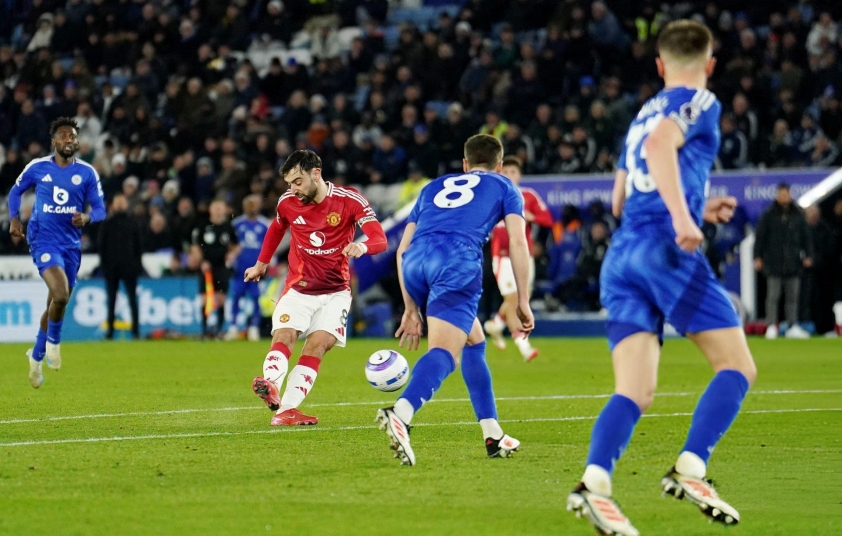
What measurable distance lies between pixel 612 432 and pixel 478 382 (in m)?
2.85

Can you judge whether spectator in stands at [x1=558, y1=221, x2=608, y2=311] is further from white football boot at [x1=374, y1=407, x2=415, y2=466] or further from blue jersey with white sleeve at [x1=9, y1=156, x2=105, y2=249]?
white football boot at [x1=374, y1=407, x2=415, y2=466]

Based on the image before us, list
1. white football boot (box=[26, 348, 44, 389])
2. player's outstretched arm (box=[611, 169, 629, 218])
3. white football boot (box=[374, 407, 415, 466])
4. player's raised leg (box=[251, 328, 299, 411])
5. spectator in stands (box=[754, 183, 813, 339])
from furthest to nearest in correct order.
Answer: spectator in stands (box=[754, 183, 813, 339]) < white football boot (box=[26, 348, 44, 389]) < player's raised leg (box=[251, 328, 299, 411]) < white football boot (box=[374, 407, 415, 466]) < player's outstretched arm (box=[611, 169, 629, 218])

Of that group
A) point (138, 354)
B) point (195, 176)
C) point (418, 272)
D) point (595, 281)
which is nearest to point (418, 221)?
point (418, 272)

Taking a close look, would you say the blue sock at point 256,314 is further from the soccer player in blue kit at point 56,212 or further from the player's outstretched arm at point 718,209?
the player's outstretched arm at point 718,209

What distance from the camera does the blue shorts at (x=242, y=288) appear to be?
22625 mm

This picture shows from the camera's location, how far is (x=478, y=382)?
27.7ft

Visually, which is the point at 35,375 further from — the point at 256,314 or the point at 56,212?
the point at 256,314

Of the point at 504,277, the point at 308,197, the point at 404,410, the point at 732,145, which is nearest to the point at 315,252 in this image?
the point at 308,197

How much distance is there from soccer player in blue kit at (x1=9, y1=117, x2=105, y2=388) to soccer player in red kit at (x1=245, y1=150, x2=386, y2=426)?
4233 millimetres

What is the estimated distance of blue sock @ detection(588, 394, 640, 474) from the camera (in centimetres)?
557

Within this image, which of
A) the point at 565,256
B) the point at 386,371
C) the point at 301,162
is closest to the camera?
the point at 386,371

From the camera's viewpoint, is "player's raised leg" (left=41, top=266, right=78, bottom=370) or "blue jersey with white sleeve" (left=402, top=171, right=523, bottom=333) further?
"player's raised leg" (left=41, top=266, right=78, bottom=370)

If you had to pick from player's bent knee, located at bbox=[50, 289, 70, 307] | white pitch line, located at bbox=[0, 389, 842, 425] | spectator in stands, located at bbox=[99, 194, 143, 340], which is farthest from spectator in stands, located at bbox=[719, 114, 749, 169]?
player's bent knee, located at bbox=[50, 289, 70, 307]

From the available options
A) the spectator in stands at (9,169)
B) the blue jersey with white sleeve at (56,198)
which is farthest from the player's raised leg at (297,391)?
the spectator in stands at (9,169)
